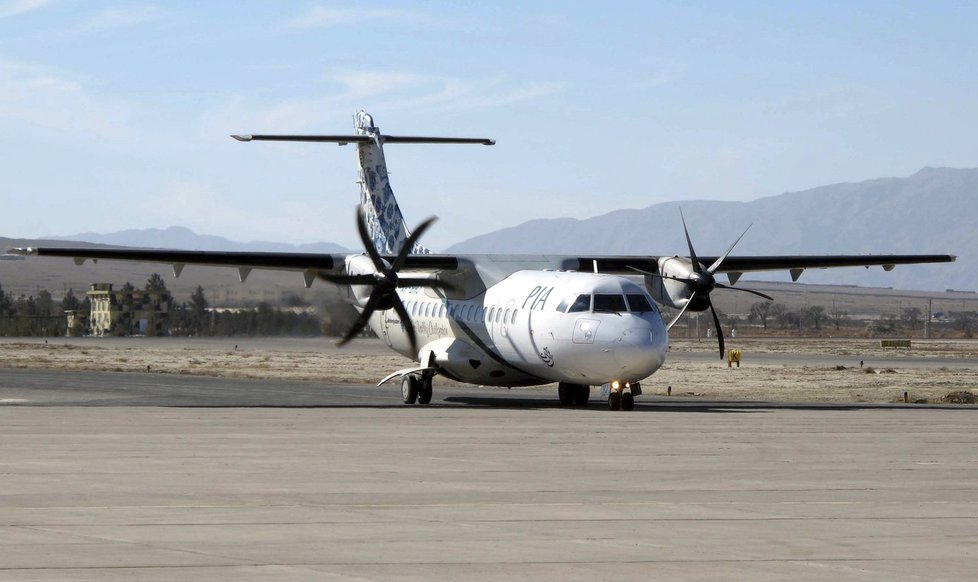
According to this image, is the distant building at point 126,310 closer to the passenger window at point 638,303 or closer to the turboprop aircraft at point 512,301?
the turboprop aircraft at point 512,301

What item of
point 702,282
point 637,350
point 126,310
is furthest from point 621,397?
point 126,310

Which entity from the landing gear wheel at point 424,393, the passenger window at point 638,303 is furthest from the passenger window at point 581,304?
the landing gear wheel at point 424,393

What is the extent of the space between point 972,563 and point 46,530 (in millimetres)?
6932

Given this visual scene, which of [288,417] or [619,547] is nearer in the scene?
[619,547]

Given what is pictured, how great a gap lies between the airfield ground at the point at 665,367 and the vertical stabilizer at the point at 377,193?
8047 millimetres

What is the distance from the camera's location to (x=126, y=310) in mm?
104000

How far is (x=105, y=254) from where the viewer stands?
30.0m

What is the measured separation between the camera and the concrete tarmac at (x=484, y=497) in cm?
974

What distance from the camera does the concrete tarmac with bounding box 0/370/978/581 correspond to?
9.74m

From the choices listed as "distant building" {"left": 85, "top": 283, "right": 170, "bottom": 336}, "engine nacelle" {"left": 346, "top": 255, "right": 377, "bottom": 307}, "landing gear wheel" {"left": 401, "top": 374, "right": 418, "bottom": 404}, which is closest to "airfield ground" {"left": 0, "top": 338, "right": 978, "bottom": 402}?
→ "landing gear wheel" {"left": 401, "top": 374, "right": 418, "bottom": 404}

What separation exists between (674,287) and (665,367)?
2641cm

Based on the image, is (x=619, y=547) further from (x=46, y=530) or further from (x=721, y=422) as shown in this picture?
(x=721, y=422)

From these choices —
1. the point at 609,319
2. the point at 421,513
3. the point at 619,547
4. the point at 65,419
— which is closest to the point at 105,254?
the point at 65,419

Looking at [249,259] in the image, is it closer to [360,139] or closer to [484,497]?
[360,139]
